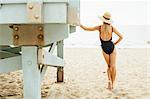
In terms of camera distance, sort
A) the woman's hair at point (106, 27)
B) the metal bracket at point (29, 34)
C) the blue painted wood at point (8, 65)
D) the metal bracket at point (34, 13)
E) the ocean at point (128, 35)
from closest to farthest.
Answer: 1. the metal bracket at point (34, 13)
2. the metal bracket at point (29, 34)
3. the blue painted wood at point (8, 65)
4. the woman's hair at point (106, 27)
5. the ocean at point (128, 35)

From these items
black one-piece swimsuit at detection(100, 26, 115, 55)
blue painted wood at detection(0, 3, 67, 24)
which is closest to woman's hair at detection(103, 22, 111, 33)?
black one-piece swimsuit at detection(100, 26, 115, 55)

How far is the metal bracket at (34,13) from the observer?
232 centimetres

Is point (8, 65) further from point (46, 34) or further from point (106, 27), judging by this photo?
point (106, 27)

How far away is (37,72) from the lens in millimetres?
2699

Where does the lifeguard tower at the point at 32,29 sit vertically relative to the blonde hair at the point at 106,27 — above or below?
below

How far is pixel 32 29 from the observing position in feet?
8.73

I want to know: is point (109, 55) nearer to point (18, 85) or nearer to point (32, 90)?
point (18, 85)

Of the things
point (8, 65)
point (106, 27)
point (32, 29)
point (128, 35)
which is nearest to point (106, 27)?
point (106, 27)

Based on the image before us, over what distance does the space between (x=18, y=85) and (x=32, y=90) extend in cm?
335

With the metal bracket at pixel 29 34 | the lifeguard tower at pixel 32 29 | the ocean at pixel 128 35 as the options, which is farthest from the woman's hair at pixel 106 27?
the ocean at pixel 128 35

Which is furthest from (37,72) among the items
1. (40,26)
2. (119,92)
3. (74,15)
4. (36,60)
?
(119,92)

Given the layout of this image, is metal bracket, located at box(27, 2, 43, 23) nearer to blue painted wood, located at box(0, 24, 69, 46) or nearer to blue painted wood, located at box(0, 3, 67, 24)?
blue painted wood, located at box(0, 3, 67, 24)

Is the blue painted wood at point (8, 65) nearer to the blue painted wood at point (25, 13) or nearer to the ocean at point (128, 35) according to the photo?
the blue painted wood at point (25, 13)

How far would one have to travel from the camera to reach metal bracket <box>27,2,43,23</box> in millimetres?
2320
